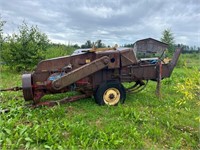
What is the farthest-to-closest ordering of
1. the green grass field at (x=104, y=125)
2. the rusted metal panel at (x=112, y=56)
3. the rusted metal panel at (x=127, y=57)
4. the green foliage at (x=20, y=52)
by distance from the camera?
1. the green foliage at (x=20, y=52)
2. the rusted metal panel at (x=127, y=57)
3. the rusted metal panel at (x=112, y=56)
4. the green grass field at (x=104, y=125)

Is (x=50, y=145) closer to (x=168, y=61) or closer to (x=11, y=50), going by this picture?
(x=168, y=61)

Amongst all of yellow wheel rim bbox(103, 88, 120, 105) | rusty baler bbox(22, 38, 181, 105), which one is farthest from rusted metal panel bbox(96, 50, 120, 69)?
yellow wheel rim bbox(103, 88, 120, 105)

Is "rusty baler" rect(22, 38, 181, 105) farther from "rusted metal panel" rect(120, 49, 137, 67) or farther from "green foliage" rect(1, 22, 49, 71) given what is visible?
"green foliage" rect(1, 22, 49, 71)

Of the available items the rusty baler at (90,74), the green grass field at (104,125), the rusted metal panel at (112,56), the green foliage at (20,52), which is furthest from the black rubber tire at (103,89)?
the green foliage at (20,52)

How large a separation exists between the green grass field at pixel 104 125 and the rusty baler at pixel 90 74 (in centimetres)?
32

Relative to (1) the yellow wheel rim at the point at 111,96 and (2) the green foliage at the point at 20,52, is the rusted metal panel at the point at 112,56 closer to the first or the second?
(1) the yellow wheel rim at the point at 111,96

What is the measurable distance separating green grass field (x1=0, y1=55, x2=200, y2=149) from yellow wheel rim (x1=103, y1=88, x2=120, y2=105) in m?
0.20

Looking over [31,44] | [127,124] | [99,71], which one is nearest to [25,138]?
[127,124]

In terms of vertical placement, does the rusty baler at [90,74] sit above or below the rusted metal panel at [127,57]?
below

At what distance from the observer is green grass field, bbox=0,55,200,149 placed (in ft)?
10.1

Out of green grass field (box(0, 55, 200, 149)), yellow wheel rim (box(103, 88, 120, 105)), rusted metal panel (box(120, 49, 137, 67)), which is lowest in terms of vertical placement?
green grass field (box(0, 55, 200, 149))

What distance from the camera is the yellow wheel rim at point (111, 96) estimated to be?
15.5 feet

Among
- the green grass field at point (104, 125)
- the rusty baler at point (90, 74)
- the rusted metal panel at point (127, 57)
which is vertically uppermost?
the rusted metal panel at point (127, 57)

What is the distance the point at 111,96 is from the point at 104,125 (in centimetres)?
111
